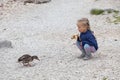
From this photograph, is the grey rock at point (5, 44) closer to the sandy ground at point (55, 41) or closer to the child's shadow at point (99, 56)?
the sandy ground at point (55, 41)

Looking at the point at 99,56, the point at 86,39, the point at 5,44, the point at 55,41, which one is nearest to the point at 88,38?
the point at 86,39

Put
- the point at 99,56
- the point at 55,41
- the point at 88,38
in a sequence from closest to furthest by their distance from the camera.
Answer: the point at 88,38 → the point at 99,56 → the point at 55,41

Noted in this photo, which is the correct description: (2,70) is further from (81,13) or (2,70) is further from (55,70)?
(81,13)

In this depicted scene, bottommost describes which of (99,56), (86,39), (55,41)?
(55,41)

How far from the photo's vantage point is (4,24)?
44.1 ft

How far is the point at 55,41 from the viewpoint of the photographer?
10.5 m

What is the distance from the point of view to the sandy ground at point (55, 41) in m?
7.51

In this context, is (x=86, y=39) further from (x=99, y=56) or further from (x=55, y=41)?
(x=55, y=41)

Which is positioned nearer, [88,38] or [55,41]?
[88,38]

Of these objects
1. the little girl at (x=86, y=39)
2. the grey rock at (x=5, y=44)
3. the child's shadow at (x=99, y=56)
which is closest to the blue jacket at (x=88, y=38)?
the little girl at (x=86, y=39)

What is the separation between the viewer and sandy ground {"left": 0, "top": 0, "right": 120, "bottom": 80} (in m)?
7.51

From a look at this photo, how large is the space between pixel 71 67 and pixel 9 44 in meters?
2.62

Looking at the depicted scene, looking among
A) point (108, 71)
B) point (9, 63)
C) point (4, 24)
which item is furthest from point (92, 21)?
point (108, 71)

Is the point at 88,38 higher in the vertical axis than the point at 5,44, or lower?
higher
